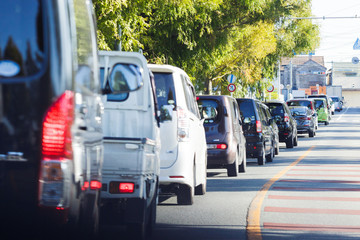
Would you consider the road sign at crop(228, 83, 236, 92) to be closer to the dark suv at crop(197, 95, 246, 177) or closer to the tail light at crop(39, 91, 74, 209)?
the dark suv at crop(197, 95, 246, 177)

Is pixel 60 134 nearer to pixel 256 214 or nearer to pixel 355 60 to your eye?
pixel 256 214

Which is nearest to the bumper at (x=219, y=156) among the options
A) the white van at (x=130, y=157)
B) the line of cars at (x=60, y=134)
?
the white van at (x=130, y=157)

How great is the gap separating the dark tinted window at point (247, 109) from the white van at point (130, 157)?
38.1 ft

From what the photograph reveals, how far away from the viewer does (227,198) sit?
43.2 feet

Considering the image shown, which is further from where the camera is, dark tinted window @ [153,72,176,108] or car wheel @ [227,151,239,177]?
car wheel @ [227,151,239,177]

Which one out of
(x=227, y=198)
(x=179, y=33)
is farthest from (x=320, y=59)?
(x=227, y=198)

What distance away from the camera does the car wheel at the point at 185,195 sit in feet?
39.0

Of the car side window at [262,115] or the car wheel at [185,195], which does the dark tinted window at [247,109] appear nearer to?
the car side window at [262,115]

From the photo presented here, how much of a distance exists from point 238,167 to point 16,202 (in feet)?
46.7

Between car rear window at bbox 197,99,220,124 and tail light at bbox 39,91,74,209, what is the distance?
11629 millimetres

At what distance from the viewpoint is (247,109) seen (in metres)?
21.1

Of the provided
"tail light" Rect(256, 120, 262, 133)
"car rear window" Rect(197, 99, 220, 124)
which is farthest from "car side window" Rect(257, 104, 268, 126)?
"car rear window" Rect(197, 99, 220, 124)

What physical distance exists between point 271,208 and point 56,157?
751 cm

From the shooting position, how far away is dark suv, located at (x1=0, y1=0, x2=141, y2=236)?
462 centimetres
